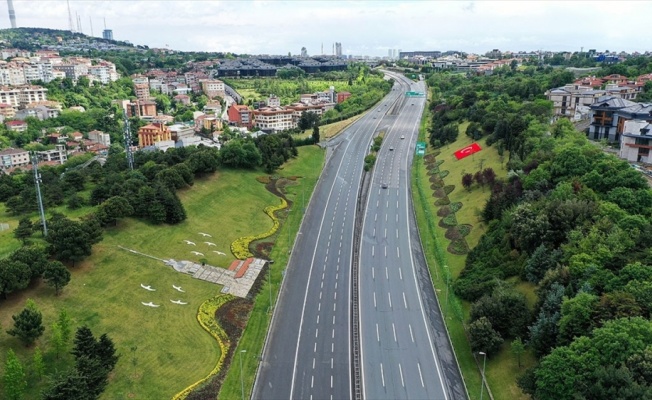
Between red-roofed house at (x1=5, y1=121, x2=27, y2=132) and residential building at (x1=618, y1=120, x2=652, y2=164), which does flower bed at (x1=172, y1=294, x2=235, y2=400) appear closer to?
residential building at (x1=618, y1=120, x2=652, y2=164)

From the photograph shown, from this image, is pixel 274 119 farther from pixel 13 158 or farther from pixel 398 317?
pixel 398 317

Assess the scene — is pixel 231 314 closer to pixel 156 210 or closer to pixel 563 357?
pixel 156 210

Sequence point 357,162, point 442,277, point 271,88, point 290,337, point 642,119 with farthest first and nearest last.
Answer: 1. point 271,88
2. point 357,162
3. point 642,119
4. point 442,277
5. point 290,337

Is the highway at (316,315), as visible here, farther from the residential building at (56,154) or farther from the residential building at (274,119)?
the residential building at (56,154)

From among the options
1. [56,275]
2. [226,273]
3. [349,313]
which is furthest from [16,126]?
[349,313]

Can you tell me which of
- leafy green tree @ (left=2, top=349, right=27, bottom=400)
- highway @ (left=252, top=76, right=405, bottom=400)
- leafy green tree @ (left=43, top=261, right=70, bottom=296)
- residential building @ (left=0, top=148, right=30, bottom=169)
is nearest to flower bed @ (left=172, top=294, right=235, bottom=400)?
highway @ (left=252, top=76, right=405, bottom=400)

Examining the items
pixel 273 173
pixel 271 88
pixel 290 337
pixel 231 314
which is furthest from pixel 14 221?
pixel 271 88

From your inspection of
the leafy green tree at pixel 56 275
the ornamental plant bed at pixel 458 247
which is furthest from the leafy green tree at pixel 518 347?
the leafy green tree at pixel 56 275
